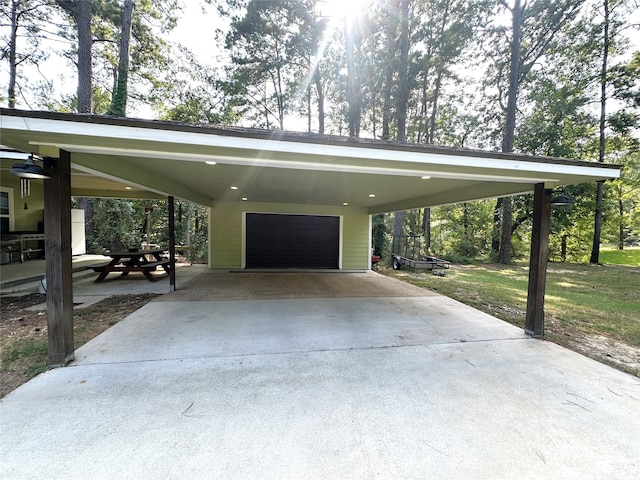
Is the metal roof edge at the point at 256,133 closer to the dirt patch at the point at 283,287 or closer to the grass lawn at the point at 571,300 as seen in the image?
the grass lawn at the point at 571,300

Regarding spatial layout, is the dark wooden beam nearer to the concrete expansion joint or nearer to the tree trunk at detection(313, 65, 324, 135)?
the concrete expansion joint

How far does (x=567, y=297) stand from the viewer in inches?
237

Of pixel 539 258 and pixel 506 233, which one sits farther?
pixel 506 233

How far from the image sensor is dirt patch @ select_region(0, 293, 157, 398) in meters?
2.58

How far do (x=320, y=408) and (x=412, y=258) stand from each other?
29.6 feet

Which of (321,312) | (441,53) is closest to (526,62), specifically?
(441,53)

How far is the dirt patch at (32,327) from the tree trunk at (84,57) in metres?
6.86

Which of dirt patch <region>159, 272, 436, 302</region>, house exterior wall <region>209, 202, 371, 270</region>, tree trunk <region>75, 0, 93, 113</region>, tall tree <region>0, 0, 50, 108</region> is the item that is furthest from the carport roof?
tall tree <region>0, 0, 50, 108</region>

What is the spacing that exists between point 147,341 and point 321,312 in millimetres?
2503

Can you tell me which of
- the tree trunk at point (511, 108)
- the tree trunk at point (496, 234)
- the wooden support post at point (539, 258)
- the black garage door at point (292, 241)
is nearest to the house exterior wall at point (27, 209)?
the black garage door at point (292, 241)

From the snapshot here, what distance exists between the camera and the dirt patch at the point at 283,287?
5.64m

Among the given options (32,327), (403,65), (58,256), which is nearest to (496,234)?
(403,65)

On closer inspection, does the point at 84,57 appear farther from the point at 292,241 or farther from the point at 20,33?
the point at 292,241

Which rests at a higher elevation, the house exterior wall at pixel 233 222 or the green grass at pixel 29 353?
the house exterior wall at pixel 233 222
